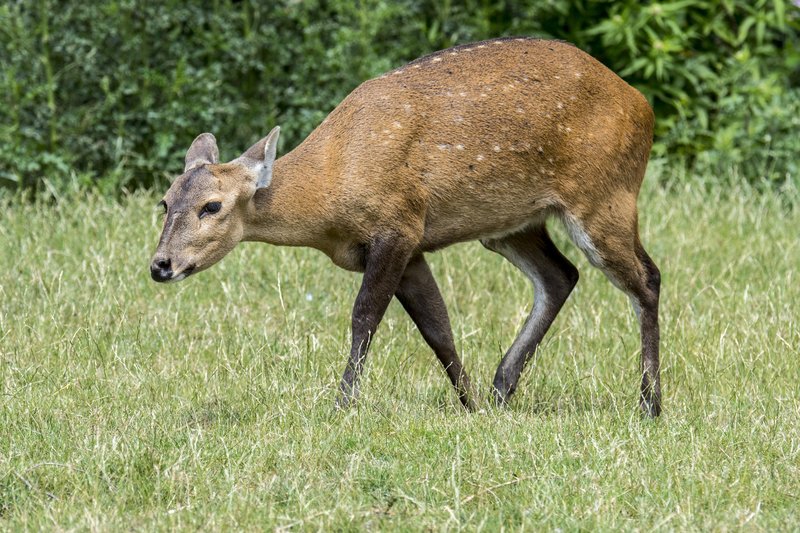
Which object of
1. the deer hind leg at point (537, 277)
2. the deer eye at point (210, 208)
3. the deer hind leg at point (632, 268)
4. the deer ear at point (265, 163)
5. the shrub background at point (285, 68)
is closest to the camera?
the deer eye at point (210, 208)

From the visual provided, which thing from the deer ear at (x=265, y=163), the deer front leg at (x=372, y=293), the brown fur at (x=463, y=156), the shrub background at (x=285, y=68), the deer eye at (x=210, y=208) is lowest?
the shrub background at (x=285, y=68)

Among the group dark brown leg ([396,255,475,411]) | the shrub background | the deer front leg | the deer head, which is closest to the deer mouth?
the deer head

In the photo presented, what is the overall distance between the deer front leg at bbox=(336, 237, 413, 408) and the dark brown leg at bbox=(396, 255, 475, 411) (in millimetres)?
358

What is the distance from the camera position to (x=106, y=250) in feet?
27.6

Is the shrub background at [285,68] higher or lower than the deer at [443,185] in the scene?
lower

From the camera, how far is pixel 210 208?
19.9 feet

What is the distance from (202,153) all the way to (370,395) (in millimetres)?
1313

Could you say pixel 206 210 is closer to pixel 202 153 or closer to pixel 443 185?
pixel 202 153

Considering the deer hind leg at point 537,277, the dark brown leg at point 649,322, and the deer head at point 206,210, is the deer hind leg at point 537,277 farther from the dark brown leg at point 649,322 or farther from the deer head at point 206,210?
the deer head at point 206,210

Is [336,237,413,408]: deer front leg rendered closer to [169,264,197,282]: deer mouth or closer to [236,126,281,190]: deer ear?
[236,126,281,190]: deer ear

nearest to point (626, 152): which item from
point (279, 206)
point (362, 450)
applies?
point (279, 206)

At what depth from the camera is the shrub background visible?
31.5 feet

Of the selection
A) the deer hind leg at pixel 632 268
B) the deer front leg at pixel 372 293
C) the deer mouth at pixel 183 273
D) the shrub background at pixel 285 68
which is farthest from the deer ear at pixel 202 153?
the shrub background at pixel 285 68

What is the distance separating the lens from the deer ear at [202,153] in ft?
21.1
